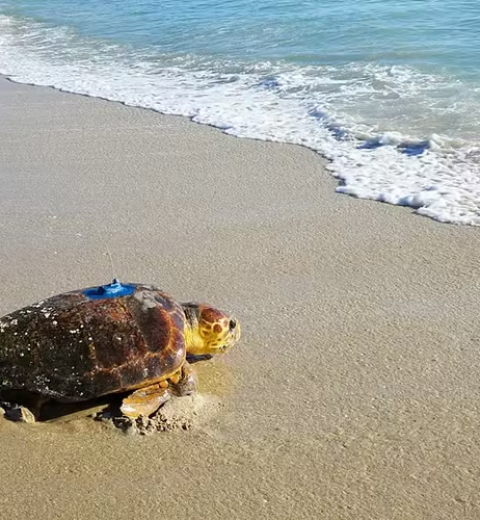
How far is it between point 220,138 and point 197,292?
3129mm

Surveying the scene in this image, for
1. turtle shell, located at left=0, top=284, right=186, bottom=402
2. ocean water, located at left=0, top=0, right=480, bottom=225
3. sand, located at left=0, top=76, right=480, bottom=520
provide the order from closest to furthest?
1. sand, located at left=0, top=76, right=480, bottom=520
2. turtle shell, located at left=0, top=284, right=186, bottom=402
3. ocean water, located at left=0, top=0, right=480, bottom=225

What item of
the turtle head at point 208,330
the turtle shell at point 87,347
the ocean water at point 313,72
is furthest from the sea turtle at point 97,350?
the ocean water at point 313,72

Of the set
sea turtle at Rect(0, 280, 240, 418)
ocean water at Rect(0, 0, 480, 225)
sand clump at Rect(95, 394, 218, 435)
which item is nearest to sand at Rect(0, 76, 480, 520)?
sand clump at Rect(95, 394, 218, 435)

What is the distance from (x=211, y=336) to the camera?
358 cm

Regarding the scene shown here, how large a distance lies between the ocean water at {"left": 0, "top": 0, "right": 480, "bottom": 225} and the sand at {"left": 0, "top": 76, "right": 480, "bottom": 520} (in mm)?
502

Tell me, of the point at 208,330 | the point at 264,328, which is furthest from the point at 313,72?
the point at 208,330

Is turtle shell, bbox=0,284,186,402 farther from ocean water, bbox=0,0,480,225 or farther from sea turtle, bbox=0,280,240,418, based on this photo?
ocean water, bbox=0,0,480,225

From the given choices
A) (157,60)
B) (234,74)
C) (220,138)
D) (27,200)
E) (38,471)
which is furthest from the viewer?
(157,60)

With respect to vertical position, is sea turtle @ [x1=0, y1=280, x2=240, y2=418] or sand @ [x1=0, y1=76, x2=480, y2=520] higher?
sea turtle @ [x1=0, y1=280, x2=240, y2=418]

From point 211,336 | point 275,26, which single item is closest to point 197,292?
point 211,336

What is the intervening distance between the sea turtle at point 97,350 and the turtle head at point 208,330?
0.14m

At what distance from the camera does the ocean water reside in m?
6.46

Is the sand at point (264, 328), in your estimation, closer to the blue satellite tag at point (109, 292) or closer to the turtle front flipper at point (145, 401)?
the turtle front flipper at point (145, 401)

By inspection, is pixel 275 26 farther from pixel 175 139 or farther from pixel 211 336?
pixel 211 336
